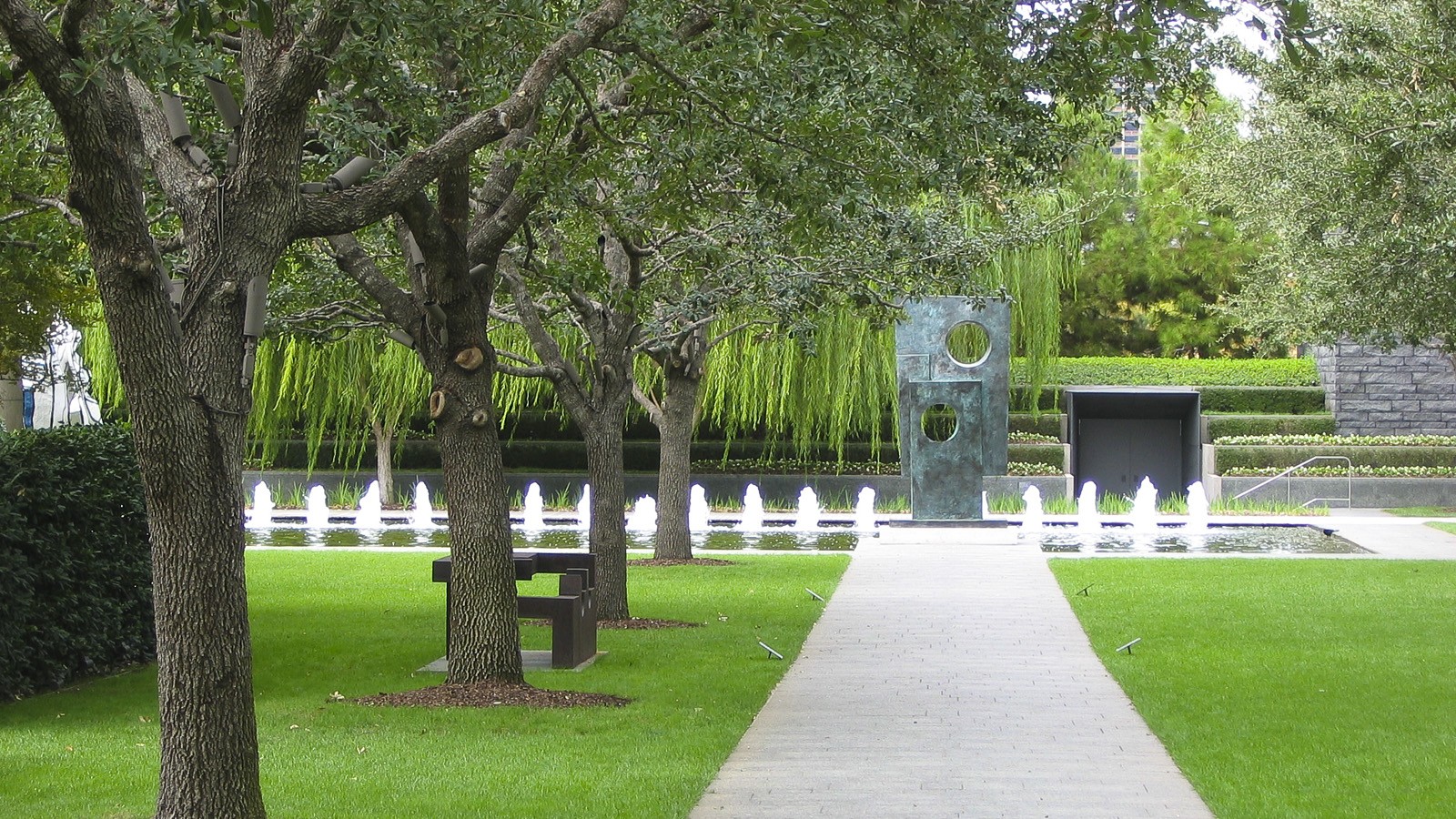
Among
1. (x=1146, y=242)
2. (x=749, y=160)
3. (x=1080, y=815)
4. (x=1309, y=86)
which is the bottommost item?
(x=1080, y=815)

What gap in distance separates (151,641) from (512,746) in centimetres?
472

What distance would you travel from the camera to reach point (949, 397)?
74.7ft

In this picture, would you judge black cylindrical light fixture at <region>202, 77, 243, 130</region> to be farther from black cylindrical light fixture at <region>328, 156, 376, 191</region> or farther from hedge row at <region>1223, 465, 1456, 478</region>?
hedge row at <region>1223, 465, 1456, 478</region>

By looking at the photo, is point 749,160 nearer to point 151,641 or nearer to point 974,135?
point 974,135

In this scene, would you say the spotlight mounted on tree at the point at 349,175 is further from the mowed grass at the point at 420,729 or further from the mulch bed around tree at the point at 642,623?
the mulch bed around tree at the point at 642,623

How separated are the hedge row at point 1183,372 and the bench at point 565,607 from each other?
2466 centimetres

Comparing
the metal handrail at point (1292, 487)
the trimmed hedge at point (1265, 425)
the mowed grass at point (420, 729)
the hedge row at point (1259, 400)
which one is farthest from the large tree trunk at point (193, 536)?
the hedge row at point (1259, 400)

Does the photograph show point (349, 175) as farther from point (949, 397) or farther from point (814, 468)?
point (814, 468)

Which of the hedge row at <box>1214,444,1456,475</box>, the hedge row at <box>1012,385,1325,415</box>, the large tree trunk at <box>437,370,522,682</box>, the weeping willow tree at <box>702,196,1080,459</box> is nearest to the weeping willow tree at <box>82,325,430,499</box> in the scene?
Answer: the weeping willow tree at <box>702,196,1080,459</box>

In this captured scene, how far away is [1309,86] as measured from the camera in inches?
543

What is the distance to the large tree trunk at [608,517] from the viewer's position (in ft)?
43.1

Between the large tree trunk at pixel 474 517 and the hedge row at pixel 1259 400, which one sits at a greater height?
the hedge row at pixel 1259 400

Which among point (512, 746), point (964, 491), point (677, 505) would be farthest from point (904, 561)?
point (512, 746)

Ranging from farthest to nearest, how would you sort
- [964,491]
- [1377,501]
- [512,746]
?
1. [1377,501]
2. [964,491]
3. [512,746]
